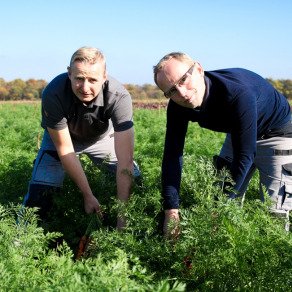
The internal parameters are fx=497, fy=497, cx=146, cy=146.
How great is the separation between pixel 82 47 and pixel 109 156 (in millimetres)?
1459

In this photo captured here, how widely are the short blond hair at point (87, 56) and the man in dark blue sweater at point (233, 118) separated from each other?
0.73m

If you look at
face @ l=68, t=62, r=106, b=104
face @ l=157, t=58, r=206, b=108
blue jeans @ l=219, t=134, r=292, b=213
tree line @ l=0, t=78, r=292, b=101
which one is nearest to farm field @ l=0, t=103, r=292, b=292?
face @ l=157, t=58, r=206, b=108

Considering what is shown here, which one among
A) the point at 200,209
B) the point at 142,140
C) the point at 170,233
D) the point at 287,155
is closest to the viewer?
the point at 200,209

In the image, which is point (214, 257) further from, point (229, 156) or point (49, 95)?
point (49, 95)

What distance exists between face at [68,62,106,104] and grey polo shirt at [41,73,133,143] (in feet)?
0.87

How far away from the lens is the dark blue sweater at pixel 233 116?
361 centimetres

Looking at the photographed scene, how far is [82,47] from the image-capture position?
4223 mm

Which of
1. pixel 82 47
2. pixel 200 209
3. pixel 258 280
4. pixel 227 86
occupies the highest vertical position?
pixel 82 47

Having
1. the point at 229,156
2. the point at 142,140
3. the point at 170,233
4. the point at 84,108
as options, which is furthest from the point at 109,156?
the point at 142,140

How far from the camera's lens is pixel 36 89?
59875 millimetres

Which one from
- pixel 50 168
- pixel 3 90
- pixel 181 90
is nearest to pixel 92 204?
pixel 50 168

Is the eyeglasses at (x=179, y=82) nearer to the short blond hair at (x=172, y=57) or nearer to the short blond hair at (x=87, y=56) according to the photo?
the short blond hair at (x=172, y=57)

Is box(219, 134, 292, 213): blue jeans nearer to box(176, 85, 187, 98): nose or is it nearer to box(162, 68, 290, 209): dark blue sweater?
box(162, 68, 290, 209): dark blue sweater

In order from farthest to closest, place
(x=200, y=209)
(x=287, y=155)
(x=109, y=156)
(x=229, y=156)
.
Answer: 1. (x=109, y=156)
2. (x=229, y=156)
3. (x=287, y=155)
4. (x=200, y=209)
